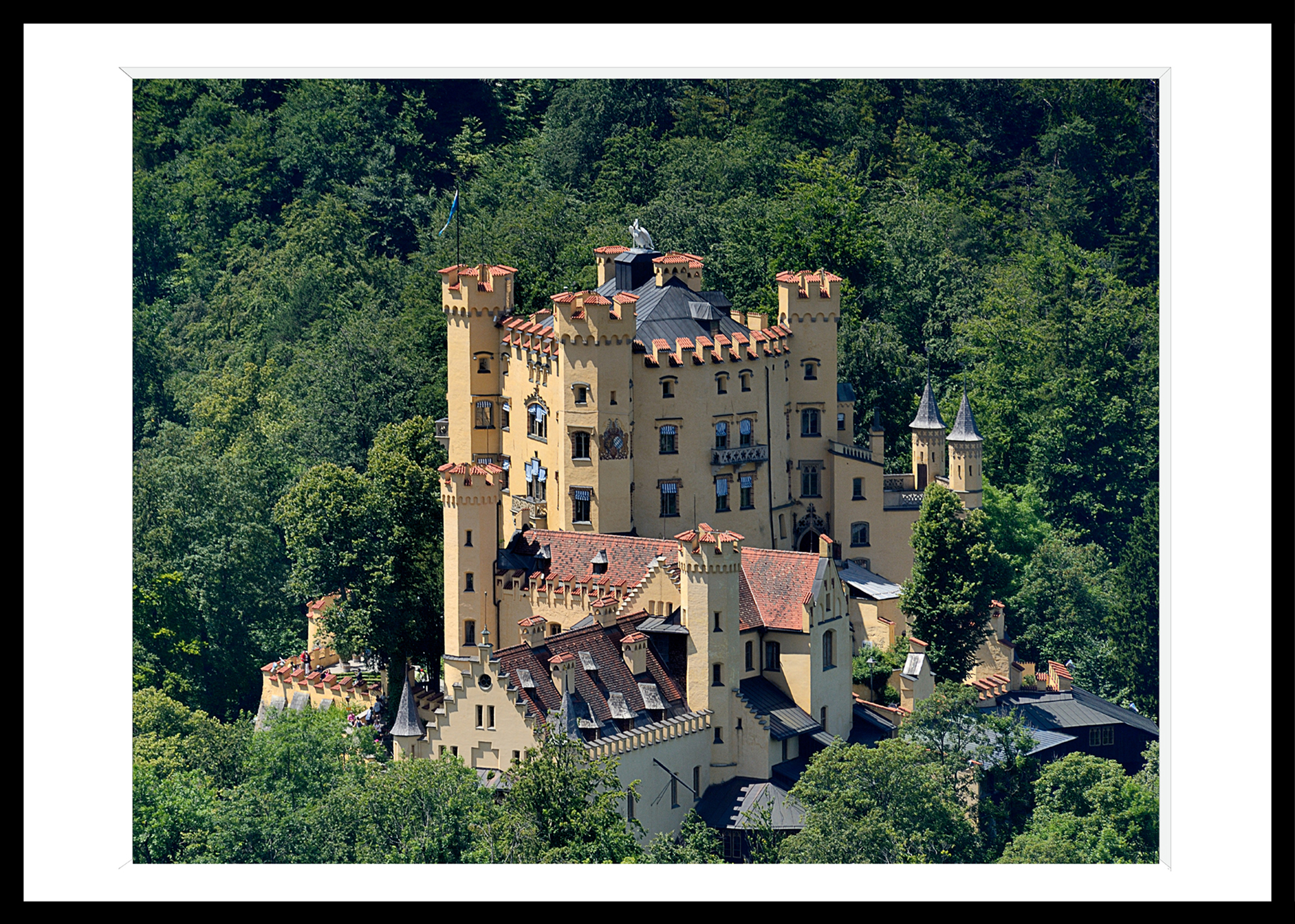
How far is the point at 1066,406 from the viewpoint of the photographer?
126 meters

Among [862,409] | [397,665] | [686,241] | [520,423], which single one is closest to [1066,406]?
[862,409]

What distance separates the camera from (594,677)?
288 feet

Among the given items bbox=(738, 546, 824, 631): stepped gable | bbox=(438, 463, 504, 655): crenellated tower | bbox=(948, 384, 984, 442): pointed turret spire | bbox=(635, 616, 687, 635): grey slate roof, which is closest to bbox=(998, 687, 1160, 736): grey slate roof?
bbox=(948, 384, 984, 442): pointed turret spire

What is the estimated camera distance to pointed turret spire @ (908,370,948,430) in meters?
109

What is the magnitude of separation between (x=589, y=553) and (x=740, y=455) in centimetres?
960

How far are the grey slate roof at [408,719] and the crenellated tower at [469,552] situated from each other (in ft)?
16.1

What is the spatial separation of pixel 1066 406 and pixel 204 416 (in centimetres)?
4305

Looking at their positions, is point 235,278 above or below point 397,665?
above

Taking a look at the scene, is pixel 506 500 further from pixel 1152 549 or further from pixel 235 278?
pixel 235 278

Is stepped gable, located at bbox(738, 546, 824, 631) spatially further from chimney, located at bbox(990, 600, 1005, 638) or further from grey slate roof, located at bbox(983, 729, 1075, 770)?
chimney, located at bbox(990, 600, 1005, 638)

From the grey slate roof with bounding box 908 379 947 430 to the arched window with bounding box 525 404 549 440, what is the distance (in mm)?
16609

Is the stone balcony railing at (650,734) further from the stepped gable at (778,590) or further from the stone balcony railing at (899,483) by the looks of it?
the stone balcony railing at (899,483)

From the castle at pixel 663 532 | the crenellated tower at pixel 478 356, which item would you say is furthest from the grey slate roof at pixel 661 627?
the crenellated tower at pixel 478 356

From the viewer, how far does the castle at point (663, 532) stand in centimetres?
8744
